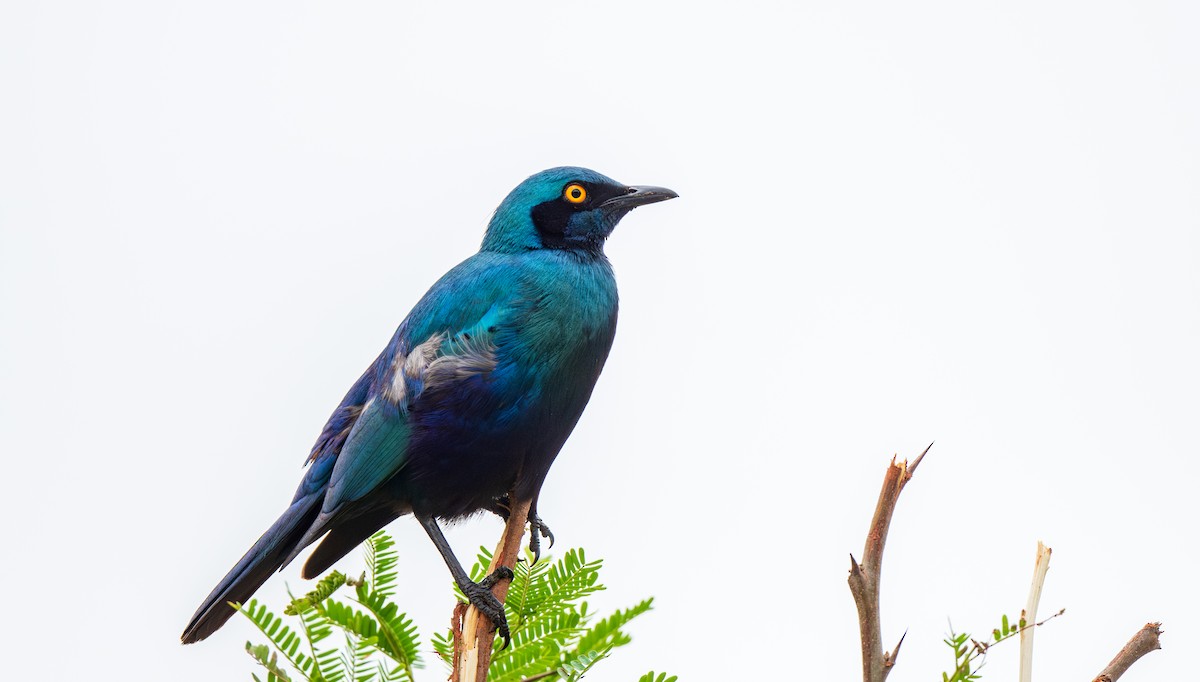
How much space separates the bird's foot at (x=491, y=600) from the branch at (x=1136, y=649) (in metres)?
1.62

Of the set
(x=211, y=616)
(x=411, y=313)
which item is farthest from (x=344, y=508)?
(x=411, y=313)

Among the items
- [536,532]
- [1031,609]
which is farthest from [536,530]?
[1031,609]

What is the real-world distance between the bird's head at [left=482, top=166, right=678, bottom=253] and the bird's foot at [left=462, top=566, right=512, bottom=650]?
2161mm

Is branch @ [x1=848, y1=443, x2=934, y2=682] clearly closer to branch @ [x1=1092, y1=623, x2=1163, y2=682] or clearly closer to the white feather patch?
branch @ [x1=1092, y1=623, x2=1163, y2=682]

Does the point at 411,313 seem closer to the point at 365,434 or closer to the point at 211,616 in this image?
the point at 365,434

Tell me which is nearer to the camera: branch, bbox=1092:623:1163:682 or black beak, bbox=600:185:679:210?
branch, bbox=1092:623:1163:682

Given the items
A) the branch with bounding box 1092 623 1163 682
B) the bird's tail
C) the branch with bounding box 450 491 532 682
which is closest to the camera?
the branch with bounding box 1092 623 1163 682

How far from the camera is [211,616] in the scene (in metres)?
4.41

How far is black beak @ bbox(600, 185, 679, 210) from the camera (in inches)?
228

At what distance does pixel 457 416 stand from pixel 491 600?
1.52 m

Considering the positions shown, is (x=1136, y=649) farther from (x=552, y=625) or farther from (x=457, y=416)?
(x=457, y=416)

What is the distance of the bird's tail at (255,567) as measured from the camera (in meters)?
4.41

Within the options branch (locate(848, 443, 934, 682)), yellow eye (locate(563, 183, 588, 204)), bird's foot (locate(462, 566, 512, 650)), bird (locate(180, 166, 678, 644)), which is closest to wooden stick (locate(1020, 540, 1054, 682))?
branch (locate(848, 443, 934, 682))

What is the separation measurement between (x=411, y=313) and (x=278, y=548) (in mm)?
1320
